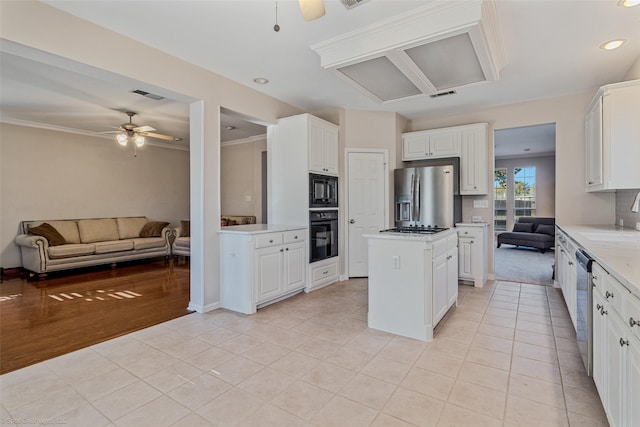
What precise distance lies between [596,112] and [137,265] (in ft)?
24.7

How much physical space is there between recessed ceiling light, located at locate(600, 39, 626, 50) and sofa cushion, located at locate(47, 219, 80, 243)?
803cm

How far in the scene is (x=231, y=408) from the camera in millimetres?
1825

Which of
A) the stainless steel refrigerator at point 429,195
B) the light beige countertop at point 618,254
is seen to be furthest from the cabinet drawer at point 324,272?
the light beige countertop at point 618,254

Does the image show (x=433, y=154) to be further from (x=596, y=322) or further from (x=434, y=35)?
(x=596, y=322)

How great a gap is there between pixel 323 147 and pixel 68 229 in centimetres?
506

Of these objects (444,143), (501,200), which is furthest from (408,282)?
(501,200)

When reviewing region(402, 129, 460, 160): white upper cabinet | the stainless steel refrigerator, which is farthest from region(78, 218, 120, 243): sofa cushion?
region(402, 129, 460, 160): white upper cabinet

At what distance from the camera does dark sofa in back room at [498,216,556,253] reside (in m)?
7.41

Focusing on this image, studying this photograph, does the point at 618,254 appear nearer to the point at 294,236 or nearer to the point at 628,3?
the point at 628,3

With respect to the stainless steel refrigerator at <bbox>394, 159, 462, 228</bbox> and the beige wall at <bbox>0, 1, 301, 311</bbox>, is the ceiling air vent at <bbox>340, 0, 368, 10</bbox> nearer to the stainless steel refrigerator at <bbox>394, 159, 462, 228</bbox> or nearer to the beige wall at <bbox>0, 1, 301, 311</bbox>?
the beige wall at <bbox>0, 1, 301, 311</bbox>

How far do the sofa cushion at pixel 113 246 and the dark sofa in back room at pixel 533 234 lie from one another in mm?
8737

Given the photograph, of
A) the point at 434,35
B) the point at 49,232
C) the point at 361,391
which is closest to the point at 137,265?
the point at 49,232

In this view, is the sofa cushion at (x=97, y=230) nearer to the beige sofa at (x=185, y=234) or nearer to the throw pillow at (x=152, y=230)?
the throw pillow at (x=152, y=230)

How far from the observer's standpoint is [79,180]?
6254 mm
